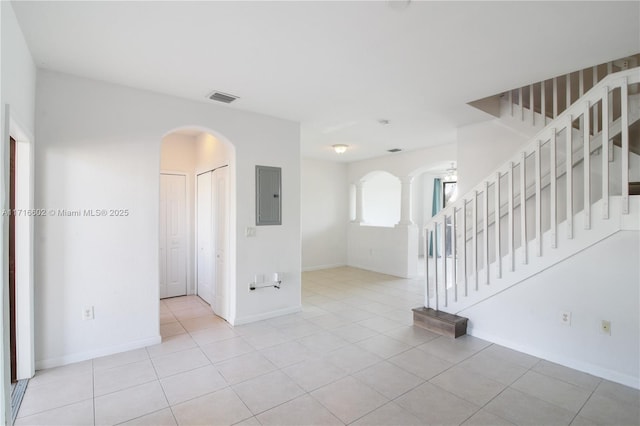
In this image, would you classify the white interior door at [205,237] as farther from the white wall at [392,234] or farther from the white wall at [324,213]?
the white wall at [392,234]

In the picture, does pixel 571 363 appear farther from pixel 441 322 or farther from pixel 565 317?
pixel 441 322

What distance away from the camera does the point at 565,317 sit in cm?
292

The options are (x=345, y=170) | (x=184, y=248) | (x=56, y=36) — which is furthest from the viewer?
(x=345, y=170)

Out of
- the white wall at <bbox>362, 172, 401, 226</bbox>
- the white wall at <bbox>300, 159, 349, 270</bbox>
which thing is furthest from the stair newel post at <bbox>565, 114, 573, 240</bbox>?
the white wall at <bbox>362, 172, 401, 226</bbox>

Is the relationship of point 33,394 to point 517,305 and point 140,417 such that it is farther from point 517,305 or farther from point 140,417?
point 517,305

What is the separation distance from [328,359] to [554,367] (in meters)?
2.04

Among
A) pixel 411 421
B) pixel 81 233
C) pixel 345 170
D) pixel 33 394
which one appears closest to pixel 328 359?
pixel 411 421

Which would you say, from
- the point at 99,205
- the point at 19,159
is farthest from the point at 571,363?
the point at 19,159

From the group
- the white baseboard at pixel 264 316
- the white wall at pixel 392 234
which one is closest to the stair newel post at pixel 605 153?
the white wall at pixel 392 234

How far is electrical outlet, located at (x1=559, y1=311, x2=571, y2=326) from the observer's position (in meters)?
2.89

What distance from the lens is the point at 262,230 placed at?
162 inches

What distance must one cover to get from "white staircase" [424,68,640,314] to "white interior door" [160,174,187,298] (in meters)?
3.92

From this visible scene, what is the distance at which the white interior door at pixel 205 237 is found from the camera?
4.76 meters

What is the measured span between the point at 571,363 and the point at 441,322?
3.82 ft
